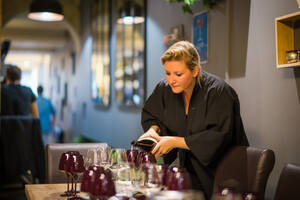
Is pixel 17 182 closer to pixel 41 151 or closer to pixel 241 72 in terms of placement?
pixel 41 151

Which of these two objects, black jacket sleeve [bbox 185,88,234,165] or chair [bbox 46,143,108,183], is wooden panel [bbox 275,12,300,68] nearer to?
black jacket sleeve [bbox 185,88,234,165]

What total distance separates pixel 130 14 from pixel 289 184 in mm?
3429

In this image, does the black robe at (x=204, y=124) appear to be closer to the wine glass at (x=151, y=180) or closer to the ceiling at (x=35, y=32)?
the wine glass at (x=151, y=180)

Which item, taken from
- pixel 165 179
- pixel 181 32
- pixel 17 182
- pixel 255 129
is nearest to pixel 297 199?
pixel 165 179

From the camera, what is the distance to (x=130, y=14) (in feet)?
15.5

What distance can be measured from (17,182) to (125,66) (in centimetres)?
205

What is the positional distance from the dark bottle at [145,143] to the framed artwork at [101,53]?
358cm

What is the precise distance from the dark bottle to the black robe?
0.59ft

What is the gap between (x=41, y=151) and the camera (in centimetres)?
446

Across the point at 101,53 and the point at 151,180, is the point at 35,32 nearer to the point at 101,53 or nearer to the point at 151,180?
A: the point at 101,53

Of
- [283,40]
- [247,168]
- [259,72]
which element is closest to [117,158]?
[247,168]

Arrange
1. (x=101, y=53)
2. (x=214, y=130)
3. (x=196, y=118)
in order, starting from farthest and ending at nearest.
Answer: (x=101, y=53) → (x=196, y=118) → (x=214, y=130)

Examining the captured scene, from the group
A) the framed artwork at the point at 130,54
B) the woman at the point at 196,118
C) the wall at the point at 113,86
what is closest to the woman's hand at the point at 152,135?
the woman at the point at 196,118

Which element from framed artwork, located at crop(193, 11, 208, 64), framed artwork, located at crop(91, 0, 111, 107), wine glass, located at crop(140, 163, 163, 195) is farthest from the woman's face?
framed artwork, located at crop(91, 0, 111, 107)
